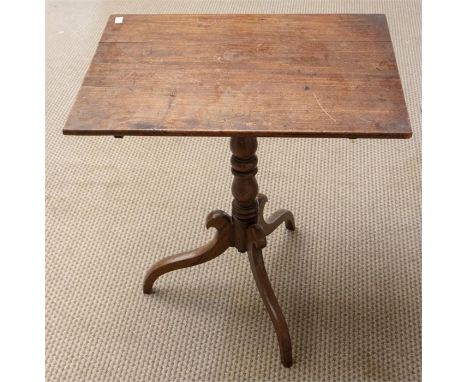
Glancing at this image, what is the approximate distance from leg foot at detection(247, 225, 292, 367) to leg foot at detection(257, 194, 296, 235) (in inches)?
4.2

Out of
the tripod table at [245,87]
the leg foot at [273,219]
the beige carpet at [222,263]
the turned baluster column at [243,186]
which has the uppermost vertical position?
the tripod table at [245,87]

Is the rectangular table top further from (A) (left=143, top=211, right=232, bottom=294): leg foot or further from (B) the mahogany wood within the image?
(A) (left=143, top=211, right=232, bottom=294): leg foot

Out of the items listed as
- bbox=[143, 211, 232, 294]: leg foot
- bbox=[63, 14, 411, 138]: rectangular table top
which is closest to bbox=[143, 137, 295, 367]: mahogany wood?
bbox=[143, 211, 232, 294]: leg foot

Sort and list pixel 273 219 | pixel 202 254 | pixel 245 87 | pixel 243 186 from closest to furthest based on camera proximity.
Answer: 1. pixel 245 87
2. pixel 243 186
3. pixel 202 254
4. pixel 273 219

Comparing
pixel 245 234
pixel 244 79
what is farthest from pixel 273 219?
pixel 244 79

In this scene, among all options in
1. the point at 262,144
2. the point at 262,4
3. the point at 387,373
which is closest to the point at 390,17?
the point at 262,4

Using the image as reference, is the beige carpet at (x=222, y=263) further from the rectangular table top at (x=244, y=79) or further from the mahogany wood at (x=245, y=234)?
the rectangular table top at (x=244, y=79)

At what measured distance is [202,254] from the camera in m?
1.62

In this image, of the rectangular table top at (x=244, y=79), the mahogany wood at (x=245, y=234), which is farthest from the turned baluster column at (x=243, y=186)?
the rectangular table top at (x=244, y=79)

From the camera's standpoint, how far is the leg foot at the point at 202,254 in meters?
1.58

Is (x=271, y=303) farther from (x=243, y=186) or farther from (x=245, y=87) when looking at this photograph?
(x=245, y=87)

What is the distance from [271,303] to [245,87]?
531mm

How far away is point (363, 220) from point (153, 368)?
2.40ft

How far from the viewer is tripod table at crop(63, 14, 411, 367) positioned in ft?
3.93
